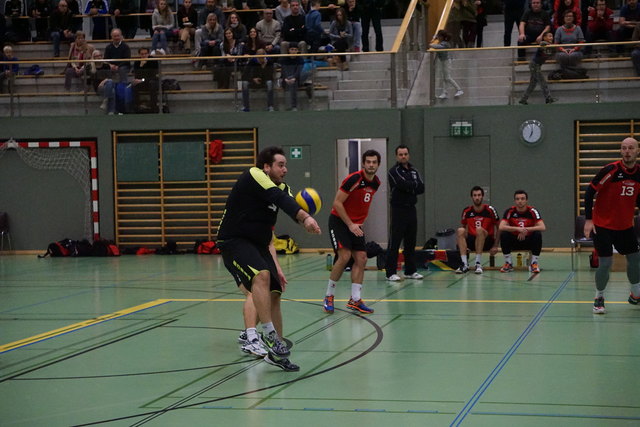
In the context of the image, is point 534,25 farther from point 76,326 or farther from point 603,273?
point 76,326

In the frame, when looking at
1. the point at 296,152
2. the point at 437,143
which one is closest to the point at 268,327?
the point at 437,143

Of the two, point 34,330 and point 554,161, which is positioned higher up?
point 554,161

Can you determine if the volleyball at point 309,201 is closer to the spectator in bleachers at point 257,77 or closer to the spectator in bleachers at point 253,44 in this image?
the spectator in bleachers at point 257,77

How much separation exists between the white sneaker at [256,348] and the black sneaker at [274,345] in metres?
0.43

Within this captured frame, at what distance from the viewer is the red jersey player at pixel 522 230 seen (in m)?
15.1

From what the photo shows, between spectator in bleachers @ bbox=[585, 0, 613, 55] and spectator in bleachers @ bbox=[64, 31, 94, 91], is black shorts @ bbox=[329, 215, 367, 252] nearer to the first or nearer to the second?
spectator in bleachers @ bbox=[585, 0, 613, 55]

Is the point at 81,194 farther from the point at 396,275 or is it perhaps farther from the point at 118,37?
the point at 396,275

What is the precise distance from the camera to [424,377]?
7.30 metres

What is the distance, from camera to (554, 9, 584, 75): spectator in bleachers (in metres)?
18.9

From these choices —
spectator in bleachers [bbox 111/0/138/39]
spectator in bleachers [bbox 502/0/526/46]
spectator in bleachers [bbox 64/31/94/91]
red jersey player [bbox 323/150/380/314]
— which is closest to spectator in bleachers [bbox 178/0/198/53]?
spectator in bleachers [bbox 111/0/138/39]

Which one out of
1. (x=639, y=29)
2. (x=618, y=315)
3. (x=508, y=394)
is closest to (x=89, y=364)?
(x=508, y=394)

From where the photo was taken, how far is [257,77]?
2030 centimetres

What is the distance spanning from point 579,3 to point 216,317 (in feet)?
Answer: 44.1

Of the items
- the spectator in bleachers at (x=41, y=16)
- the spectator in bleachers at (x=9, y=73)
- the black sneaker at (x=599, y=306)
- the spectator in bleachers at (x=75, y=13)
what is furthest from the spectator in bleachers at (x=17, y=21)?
the black sneaker at (x=599, y=306)
